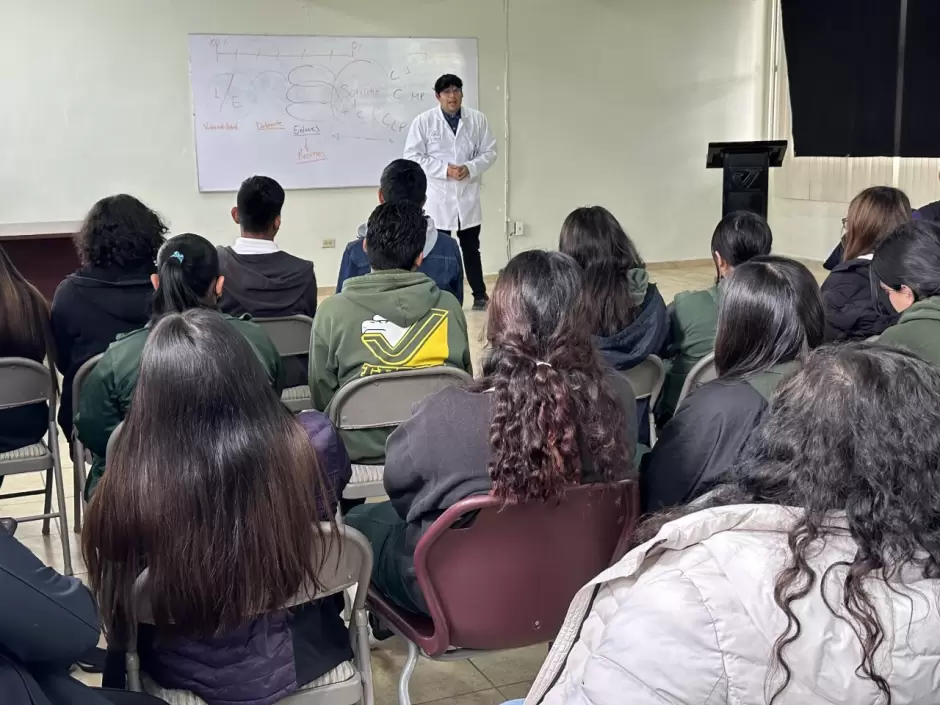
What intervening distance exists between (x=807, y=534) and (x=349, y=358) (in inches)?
67.6

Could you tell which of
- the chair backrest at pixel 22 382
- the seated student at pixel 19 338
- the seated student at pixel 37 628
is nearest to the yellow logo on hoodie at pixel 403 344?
the chair backrest at pixel 22 382

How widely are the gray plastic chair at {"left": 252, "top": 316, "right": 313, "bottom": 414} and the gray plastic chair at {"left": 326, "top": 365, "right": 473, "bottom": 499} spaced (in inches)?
26.4

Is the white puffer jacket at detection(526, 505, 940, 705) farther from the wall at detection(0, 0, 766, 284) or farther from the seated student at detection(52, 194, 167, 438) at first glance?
the wall at detection(0, 0, 766, 284)

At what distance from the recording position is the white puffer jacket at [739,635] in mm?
894

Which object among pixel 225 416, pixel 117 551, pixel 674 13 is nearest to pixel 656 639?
A: pixel 225 416

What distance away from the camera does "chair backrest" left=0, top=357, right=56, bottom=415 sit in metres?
2.48

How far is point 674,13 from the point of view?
309 inches

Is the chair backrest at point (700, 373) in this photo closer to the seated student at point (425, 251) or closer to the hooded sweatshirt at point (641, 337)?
the hooded sweatshirt at point (641, 337)

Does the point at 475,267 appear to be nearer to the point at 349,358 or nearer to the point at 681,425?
the point at 349,358

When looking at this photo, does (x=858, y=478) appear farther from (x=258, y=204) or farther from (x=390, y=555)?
(x=258, y=204)

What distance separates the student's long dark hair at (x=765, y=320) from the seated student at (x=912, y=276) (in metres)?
0.50

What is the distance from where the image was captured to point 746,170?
675 cm

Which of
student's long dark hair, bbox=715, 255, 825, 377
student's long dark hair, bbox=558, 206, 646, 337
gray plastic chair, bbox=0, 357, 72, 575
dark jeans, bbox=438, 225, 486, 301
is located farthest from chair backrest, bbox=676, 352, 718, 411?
dark jeans, bbox=438, 225, 486, 301

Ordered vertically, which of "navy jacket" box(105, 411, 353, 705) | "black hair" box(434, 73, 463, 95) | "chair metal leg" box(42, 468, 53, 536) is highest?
"black hair" box(434, 73, 463, 95)
